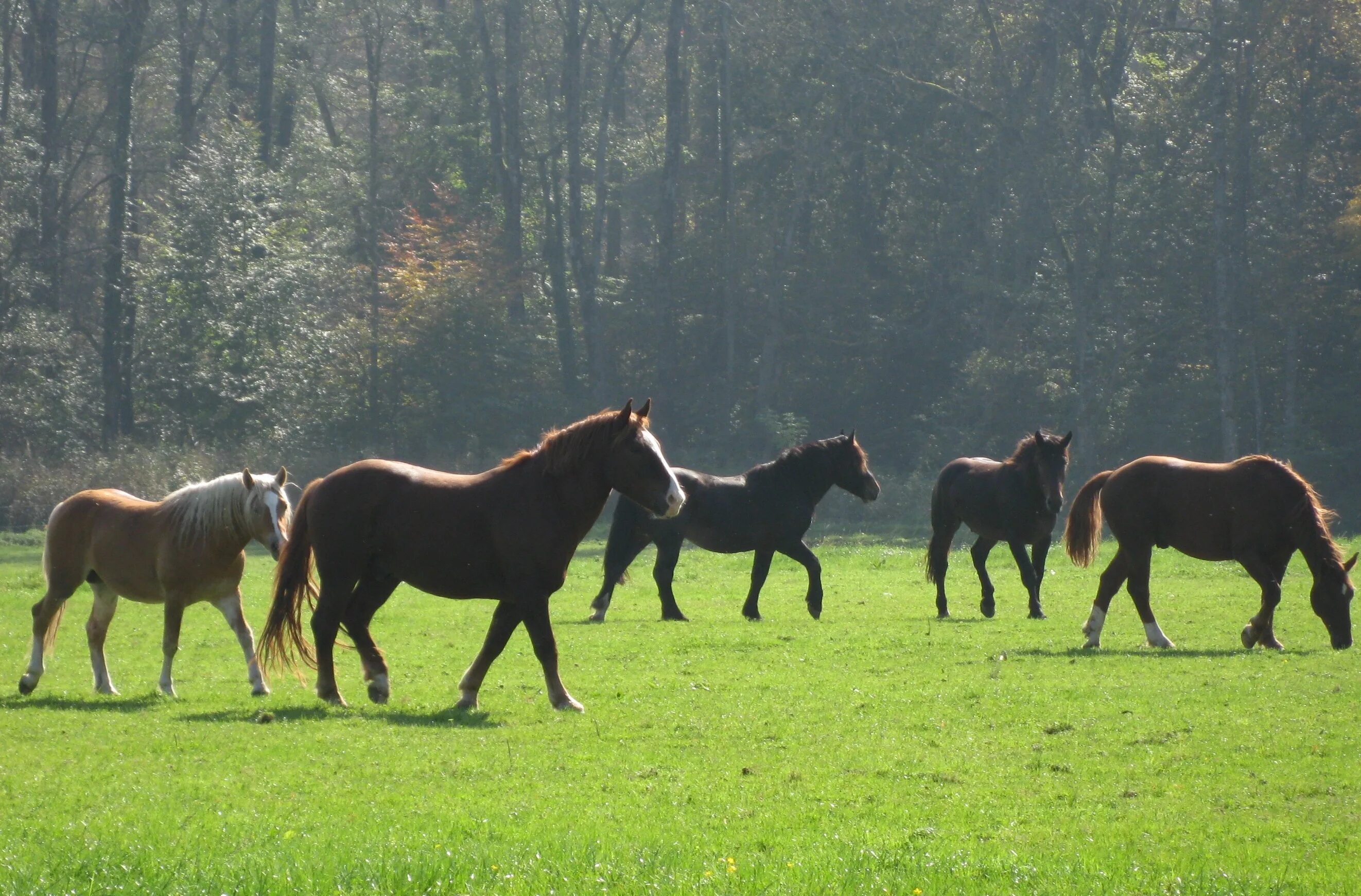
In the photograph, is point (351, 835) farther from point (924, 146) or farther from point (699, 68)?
point (699, 68)

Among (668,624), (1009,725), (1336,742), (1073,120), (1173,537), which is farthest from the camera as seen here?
(1073,120)

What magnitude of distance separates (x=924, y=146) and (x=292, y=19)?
82.5 feet

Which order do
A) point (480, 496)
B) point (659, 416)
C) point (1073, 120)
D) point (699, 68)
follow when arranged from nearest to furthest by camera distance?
point (480, 496) < point (1073, 120) < point (659, 416) < point (699, 68)

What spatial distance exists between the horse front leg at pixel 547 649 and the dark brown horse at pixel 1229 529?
239 inches

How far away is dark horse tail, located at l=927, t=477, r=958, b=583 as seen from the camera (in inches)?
739

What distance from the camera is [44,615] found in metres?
12.1

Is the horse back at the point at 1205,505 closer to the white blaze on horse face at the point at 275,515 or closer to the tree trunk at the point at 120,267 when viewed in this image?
the white blaze on horse face at the point at 275,515

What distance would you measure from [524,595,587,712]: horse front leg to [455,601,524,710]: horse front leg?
0.47ft

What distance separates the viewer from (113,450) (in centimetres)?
4094

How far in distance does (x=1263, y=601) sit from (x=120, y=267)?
38.7 metres

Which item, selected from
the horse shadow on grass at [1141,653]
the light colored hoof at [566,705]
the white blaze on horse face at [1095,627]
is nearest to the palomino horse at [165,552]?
the light colored hoof at [566,705]

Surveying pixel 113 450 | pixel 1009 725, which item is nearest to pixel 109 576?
pixel 1009 725

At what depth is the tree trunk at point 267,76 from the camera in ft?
168

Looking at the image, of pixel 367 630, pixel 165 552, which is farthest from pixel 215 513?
pixel 367 630
